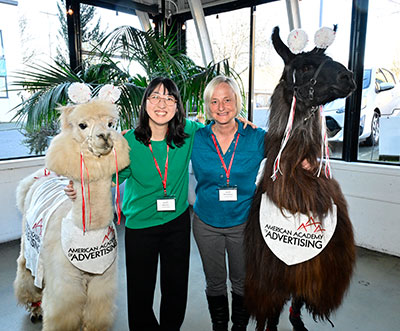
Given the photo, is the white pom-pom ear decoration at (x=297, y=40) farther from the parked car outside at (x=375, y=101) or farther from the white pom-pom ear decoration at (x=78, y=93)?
the parked car outside at (x=375, y=101)

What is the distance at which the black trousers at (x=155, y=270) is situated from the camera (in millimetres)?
1551

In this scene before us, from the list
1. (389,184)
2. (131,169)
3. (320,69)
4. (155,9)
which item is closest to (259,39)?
(155,9)

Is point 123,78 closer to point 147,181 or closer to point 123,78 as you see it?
point 123,78

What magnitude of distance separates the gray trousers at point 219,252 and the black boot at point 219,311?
0.10ft

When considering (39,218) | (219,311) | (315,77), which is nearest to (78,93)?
(39,218)

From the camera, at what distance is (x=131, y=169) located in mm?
1532

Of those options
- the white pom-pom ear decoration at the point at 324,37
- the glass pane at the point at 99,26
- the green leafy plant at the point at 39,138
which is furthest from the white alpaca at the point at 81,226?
the glass pane at the point at 99,26

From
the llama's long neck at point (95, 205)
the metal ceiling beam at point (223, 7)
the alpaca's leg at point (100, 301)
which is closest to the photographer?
the llama's long neck at point (95, 205)

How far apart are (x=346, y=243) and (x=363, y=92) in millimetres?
2282

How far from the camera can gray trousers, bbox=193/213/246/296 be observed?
1660 mm

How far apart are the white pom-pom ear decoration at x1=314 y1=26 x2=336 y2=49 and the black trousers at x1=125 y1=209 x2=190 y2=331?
40.7 inches

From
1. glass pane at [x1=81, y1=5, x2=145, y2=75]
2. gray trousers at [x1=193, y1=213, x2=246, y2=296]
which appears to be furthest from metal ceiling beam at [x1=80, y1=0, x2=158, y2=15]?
gray trousers at [x1=193, y1=213, x2=246, y2=296]

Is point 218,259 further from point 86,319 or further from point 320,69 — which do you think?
point 320,69

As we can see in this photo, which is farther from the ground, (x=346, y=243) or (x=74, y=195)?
(x=74, y=195)
